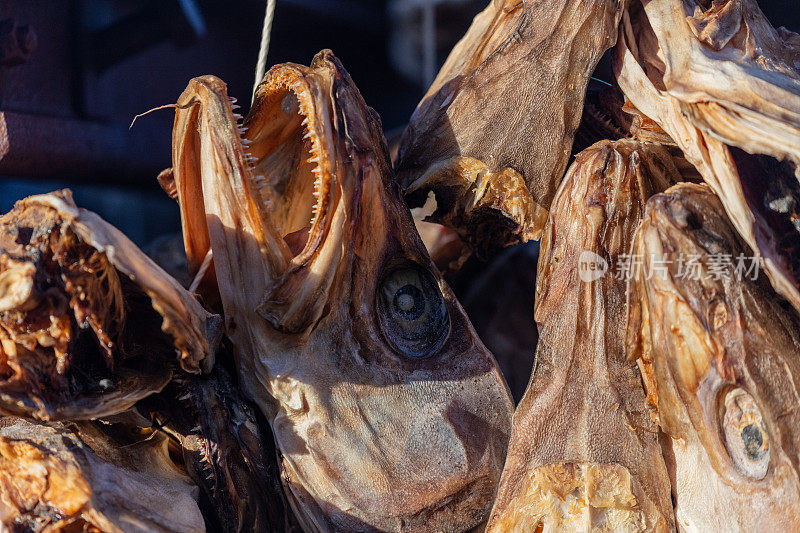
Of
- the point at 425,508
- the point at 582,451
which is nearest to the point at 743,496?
the point at 582,451

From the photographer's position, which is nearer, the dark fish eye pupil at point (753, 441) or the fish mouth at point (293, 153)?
the dark fish eye pupil at point (753, 441)

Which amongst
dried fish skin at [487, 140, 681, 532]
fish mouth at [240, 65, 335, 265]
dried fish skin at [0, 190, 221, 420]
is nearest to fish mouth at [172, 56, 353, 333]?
fish mouth at [240, 65, 335, 265]

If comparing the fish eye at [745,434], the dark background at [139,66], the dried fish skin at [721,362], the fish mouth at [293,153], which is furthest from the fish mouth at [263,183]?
the dark background at [139,66]

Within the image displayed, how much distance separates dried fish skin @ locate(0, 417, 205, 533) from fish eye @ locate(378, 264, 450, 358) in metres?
0.62

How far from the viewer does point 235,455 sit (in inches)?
→ 65.6

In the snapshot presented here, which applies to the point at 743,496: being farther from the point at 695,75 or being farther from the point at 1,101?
the point at 1,101

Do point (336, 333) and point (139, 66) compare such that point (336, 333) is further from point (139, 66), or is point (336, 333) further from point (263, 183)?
point (139, 66)

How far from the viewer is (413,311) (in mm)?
1817

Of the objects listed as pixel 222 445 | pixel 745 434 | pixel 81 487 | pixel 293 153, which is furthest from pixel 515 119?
pixel 81 487

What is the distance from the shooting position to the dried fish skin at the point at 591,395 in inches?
59.4

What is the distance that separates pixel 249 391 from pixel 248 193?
486 millimetres

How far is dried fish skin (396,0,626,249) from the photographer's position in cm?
183

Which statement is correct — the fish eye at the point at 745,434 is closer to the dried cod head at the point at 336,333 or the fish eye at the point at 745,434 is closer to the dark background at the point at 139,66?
the dried cod head at the point at 336,333

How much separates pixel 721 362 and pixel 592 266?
363 mm
